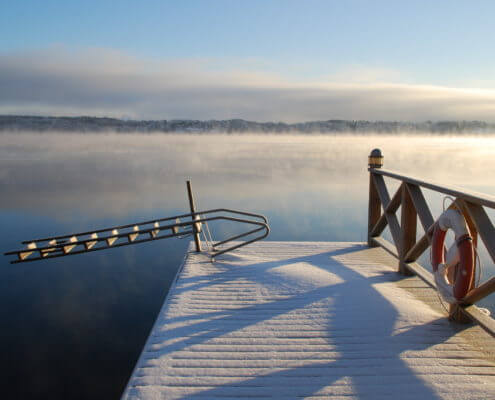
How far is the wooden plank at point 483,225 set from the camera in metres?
2.19

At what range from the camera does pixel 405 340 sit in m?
2.46

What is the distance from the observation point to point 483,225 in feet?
7.50

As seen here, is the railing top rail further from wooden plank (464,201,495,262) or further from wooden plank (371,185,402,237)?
wooden plank (371,185,402,237)

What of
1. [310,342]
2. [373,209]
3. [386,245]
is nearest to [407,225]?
[386,245]

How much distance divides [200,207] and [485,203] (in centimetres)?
1171

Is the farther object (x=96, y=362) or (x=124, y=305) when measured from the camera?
(x=124, y=305)

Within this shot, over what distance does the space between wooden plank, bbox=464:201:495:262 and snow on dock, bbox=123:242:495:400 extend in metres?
0.70

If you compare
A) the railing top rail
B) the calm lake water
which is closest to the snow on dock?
the railing top rail

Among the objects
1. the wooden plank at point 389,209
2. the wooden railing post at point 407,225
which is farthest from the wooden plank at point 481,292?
the wooden plank at point 389,209

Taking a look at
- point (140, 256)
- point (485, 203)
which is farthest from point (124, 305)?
point (485, 203)

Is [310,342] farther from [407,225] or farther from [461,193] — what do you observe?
[407,225]

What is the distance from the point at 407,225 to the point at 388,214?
20.6 inches

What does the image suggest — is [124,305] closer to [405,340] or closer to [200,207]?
[405,340]

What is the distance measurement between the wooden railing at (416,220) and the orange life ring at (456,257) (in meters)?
0.06
